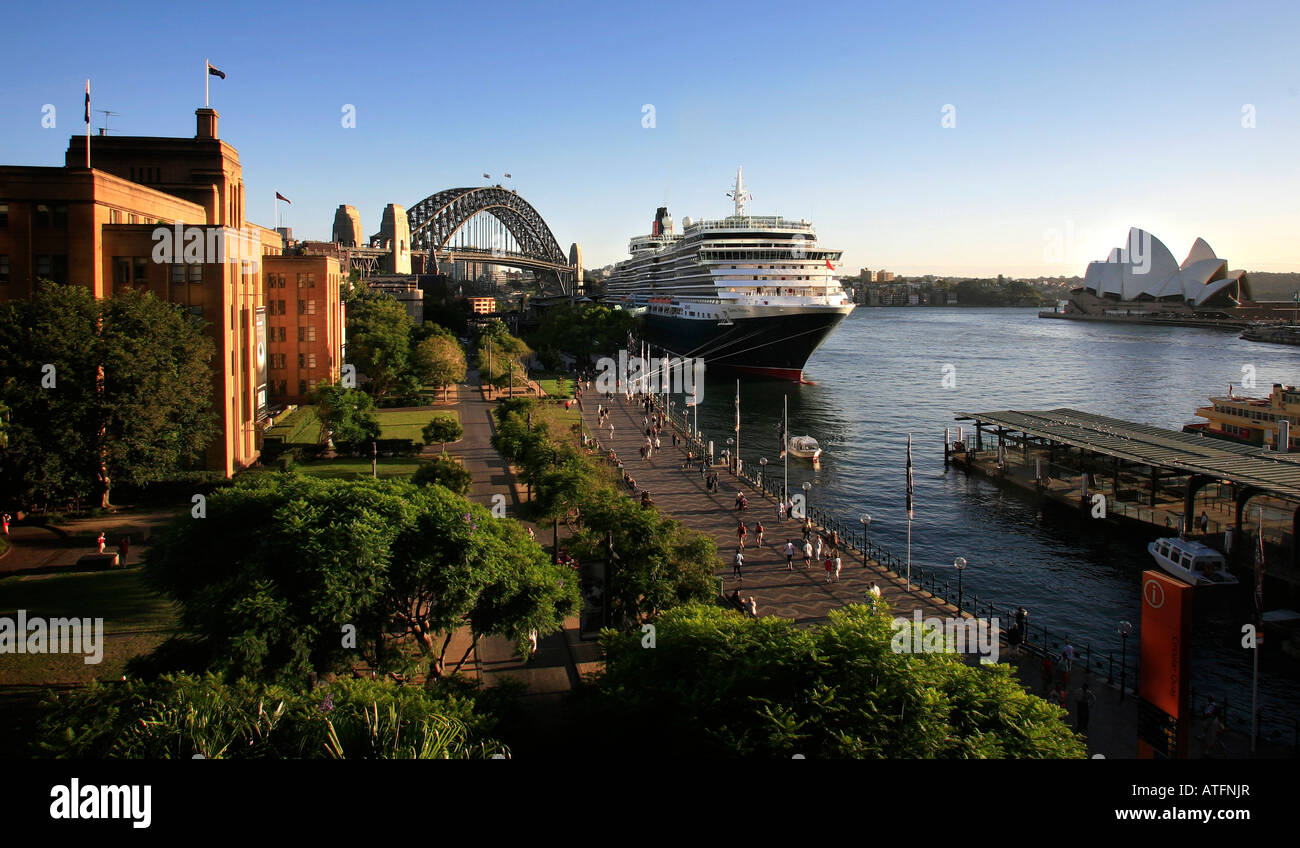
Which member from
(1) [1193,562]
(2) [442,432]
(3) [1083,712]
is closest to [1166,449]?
(1) [1193,562]

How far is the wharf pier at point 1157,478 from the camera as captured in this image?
2477cm

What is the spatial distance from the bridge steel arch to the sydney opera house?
357 ft

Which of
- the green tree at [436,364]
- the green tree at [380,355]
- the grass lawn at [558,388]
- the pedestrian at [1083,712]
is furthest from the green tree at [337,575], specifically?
the grass lawn at [558,388]

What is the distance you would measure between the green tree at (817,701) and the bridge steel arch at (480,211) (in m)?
157

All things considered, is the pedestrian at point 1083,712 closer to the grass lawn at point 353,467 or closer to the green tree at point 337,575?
the green tree at point 337,575

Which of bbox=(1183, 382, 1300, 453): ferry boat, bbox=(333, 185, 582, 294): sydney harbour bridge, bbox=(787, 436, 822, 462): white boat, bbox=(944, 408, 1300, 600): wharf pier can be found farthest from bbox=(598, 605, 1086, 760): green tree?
bbox=(333, 185, 582, 294): sydney harbour bridge

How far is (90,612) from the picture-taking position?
661 inches

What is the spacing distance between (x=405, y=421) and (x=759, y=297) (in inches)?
1354

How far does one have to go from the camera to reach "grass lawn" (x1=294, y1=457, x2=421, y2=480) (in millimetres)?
29711

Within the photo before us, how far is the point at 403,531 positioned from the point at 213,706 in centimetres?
496

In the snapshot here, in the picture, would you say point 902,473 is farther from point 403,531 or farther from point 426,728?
point 426,728

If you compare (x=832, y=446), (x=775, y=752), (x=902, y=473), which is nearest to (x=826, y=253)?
(x=832, y=446)

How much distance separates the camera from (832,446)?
44.9 m

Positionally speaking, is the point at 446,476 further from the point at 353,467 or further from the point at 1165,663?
the point at 1165,663
